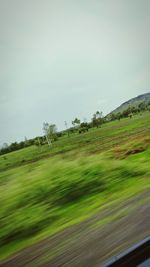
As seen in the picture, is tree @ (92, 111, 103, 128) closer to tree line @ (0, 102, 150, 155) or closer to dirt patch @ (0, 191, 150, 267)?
tree line @ (0, 102, 150, 155)

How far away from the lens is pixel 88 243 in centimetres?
609

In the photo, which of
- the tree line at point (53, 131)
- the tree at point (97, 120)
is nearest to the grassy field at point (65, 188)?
the tree line at point (53, 131)

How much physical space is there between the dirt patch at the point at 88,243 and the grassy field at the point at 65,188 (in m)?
0.78

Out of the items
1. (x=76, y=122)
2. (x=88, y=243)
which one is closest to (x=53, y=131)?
(x=76, y=122)

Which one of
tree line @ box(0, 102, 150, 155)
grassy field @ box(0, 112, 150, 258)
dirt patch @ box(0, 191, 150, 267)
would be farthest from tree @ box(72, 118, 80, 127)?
dirt patch @ box(0, 191, 150, 267)

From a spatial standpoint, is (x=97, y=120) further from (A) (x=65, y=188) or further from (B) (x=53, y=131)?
(A) (x=65, y=188)

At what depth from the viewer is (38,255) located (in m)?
6.29

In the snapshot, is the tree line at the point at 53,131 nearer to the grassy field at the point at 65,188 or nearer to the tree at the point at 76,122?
the tree at the point at 76,122

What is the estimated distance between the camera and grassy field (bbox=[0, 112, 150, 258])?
874cm

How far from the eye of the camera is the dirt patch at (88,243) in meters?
5.40

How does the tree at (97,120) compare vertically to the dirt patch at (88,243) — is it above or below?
above

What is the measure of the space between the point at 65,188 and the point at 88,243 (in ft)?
20.8

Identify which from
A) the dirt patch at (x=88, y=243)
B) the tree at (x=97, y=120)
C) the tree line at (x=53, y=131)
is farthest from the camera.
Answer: the tree at (x=97, y=120)

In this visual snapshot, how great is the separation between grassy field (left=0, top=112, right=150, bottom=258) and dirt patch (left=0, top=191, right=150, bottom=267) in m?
0.78
